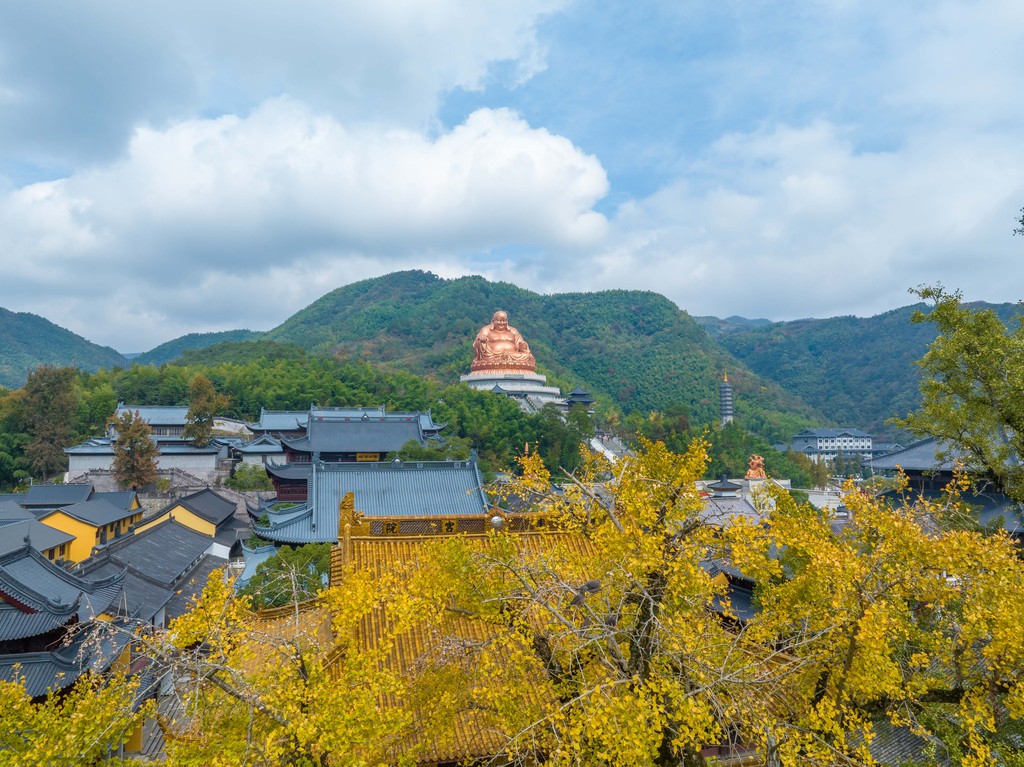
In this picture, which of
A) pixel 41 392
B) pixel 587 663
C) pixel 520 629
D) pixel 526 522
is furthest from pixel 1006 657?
pixel 41 392

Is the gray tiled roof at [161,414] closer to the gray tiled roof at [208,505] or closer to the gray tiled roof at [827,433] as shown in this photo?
the gray tiled roof at [208,505]

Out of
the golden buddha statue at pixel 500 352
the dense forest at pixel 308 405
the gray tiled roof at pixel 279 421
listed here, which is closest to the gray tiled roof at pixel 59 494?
the dense forest at pixel 308 405

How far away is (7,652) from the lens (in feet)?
42.0

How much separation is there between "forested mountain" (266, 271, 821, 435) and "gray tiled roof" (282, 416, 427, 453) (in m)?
47.5

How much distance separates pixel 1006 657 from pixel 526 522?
25.6 ft

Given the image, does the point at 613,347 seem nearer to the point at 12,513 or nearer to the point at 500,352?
the point at 500,352

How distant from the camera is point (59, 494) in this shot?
34250mm

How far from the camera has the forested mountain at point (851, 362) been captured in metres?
126

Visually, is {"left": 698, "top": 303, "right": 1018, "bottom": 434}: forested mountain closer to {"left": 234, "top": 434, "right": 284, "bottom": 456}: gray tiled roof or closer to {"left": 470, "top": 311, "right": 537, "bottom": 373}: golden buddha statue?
{"left": 470, "top": 311, "right": 537, "bottom": 373}: golden buddha statue

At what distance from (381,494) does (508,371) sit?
4878 centimetres

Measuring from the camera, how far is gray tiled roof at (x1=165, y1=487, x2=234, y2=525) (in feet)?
112

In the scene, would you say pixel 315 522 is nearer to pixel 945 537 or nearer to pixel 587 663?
pixel 587 663

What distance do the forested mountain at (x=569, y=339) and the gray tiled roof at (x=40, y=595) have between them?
71.7 metres

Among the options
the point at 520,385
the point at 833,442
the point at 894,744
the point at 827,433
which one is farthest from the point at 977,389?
the point at 833,442
